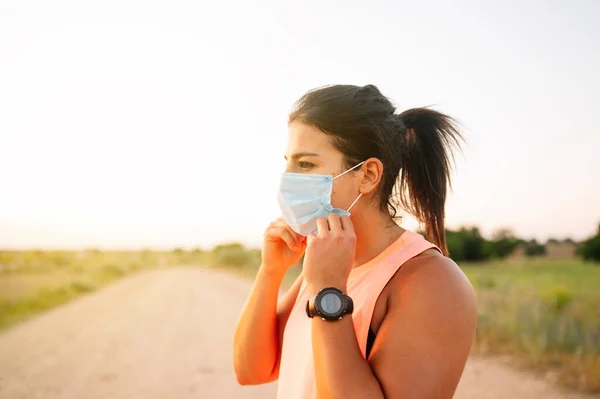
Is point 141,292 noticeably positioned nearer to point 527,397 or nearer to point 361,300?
point 527,397

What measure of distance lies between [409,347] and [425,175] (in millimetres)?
1010

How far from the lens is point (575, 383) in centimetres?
590

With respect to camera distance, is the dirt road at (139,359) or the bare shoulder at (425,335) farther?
the dirt road at (139,359)

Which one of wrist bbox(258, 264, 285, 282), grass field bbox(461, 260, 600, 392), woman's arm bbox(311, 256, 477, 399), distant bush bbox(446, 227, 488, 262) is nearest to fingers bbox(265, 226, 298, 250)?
wrist bbox(258, 264, 285, 282)

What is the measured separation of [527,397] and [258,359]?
418cm

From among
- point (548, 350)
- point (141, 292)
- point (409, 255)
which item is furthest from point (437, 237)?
point (141, 292)

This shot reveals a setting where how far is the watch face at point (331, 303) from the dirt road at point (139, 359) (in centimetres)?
452

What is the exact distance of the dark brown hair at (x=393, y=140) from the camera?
2316 millimetres

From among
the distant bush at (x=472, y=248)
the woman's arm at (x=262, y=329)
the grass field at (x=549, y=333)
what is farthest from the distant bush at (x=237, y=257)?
the woman's arm at (x=262, y=329)

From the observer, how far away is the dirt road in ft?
20.2

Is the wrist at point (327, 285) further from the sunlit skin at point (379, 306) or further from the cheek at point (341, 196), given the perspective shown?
the cheek at point (341, 196)

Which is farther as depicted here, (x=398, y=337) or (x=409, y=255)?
(x=409, y=255)

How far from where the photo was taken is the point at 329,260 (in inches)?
78.9

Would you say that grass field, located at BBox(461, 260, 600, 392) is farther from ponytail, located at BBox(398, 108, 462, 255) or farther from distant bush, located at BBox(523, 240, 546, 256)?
distant bush, located at BBox(523, 240, 546, 256)
